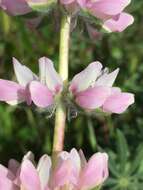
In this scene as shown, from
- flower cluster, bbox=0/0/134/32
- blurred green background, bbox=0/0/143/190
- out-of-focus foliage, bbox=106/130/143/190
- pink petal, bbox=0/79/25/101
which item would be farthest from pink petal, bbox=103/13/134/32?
blurred green background, bbox=0/0/143/190

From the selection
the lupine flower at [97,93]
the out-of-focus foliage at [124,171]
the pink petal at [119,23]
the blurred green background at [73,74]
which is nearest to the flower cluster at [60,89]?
the lupine flower at [97,93]

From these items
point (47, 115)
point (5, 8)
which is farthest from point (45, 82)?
point (5, 8)

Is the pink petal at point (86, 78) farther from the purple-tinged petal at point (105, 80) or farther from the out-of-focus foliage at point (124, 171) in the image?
the out-of-focus foliage at point (124, 171)

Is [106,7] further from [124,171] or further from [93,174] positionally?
[124,171]

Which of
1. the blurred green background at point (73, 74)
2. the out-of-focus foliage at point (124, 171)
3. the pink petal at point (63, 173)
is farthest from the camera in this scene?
the blurred green background at point (73, 74)

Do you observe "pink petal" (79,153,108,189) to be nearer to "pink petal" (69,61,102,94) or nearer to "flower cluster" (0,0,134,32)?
"pink petal" (69,61,102,94)

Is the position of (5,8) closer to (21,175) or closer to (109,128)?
(21,175)
